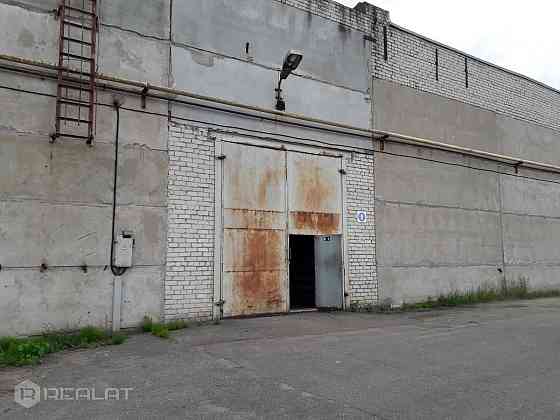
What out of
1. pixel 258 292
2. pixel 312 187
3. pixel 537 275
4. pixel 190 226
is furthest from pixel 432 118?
pixel 190 226

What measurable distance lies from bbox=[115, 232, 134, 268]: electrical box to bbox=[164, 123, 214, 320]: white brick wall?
684mm

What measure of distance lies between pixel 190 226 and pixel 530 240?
392 inches

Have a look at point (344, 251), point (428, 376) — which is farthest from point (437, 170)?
point (428, 376)

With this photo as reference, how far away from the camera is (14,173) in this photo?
659 centimetres

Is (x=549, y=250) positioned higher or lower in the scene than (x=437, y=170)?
lower

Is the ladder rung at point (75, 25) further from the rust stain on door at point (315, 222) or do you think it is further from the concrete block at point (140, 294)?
the rust stain on door at point (315, 222)

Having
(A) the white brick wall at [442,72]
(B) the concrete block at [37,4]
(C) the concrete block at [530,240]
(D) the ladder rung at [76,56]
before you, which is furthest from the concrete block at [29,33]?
(C) the concrete block at [530,240]

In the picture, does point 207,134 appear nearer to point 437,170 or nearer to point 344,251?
point 344,251

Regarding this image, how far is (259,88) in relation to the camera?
8.96 meters

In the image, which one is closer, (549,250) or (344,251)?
(344,251)

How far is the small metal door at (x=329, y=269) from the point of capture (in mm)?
9539

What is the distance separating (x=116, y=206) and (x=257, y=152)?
2.78m

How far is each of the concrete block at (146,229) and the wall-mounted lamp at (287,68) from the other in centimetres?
308

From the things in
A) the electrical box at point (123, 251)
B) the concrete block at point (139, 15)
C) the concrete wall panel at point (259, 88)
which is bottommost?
the electrical box at point (123, 251)
